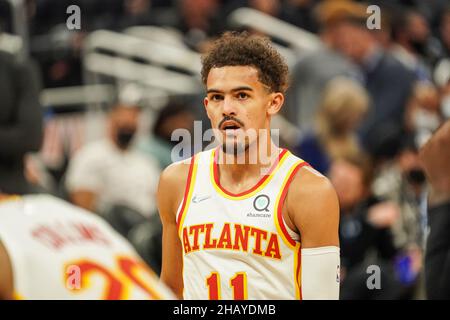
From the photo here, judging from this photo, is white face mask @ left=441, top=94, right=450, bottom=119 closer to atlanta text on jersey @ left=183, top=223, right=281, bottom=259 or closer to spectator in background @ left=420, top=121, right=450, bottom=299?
spectator in background @ left=420, top=121, right=450, bottom=299

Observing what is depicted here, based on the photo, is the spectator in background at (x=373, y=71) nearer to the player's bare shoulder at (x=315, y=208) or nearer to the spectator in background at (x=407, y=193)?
the spectator in background at (x=407, y=193)

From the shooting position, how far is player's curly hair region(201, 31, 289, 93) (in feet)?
9.75

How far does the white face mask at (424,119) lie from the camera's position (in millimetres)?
6594

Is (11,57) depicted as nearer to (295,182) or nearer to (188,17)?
(295,182)

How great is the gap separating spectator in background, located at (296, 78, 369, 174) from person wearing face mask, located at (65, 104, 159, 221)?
41.7 inches

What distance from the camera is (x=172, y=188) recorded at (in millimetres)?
3211

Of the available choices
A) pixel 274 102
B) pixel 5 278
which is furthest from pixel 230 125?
pixel 5 278

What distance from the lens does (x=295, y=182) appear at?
9.95ft

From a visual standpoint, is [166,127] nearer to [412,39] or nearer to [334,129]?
[334,129]

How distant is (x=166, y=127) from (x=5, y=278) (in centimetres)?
429
